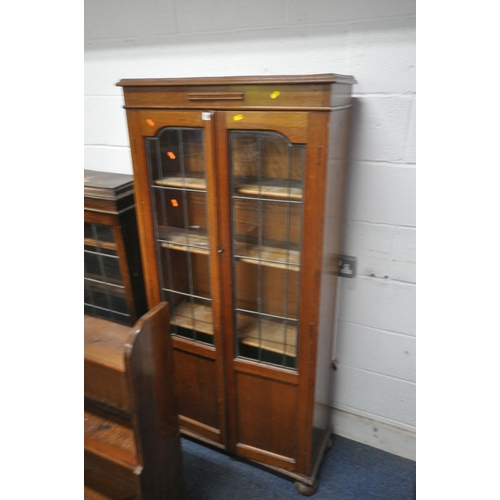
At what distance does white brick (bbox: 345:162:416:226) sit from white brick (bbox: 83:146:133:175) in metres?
1.18

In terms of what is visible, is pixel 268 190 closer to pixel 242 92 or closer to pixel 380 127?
pixel 242 92

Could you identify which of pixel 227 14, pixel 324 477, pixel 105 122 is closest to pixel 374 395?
pixel 324 477

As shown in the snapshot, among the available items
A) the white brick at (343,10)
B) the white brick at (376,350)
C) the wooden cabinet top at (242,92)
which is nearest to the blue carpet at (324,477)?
the white brick at (376,350)

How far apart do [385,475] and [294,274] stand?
1113 millimetres

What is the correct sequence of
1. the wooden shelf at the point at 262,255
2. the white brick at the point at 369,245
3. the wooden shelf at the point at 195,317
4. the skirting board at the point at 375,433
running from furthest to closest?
the skirting board at the point at 375,433
the wooden shelf at the point at 195,317
the white brick at the point at 369,245
the wooden shelf at the point at 262,255

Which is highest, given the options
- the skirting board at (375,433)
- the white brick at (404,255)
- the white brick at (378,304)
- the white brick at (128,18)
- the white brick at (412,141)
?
the white brick at (128,18)

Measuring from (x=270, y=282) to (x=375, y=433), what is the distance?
1.03 metres

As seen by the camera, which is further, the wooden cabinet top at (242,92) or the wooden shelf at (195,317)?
the wooden shelf at (195,317)

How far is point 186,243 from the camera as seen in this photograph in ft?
5.28

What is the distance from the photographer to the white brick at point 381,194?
1494mm

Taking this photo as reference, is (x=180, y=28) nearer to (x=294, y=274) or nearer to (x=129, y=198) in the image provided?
(x=129, y=198)

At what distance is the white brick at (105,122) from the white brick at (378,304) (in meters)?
1.37

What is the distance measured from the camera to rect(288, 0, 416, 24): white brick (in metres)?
1.30

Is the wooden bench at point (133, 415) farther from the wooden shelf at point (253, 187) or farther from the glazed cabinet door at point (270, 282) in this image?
the wooden shelf at point (253, 187)
